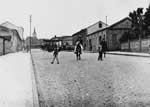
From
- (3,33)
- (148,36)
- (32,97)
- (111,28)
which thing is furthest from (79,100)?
(3,33)

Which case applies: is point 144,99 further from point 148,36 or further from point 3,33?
point 3,33

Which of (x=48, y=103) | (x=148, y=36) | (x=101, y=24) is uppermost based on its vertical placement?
(x=101, y=24)

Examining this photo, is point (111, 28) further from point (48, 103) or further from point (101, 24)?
point (48, 103)

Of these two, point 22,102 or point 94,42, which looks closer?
point 22,102

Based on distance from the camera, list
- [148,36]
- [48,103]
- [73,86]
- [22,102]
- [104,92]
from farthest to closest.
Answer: [148,36], [73,86], [104,92], [48,103], [22,102]

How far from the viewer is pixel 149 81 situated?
7199 millimetres

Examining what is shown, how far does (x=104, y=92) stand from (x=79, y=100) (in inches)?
37.5

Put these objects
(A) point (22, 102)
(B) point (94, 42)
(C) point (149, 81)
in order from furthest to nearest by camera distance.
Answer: (B) point (94, 42) → (C) point (149, 81) → (A) point (22, 102)

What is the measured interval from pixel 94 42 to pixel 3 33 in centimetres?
1718

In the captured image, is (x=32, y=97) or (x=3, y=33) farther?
(x=3, y=33)

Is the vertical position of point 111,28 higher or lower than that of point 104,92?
higher

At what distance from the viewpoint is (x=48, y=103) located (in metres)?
4.80

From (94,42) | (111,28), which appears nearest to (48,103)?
(111,28)

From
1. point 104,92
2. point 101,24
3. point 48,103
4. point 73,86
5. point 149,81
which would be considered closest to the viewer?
point 48,103
